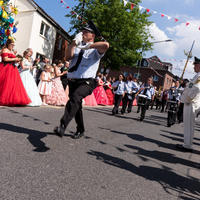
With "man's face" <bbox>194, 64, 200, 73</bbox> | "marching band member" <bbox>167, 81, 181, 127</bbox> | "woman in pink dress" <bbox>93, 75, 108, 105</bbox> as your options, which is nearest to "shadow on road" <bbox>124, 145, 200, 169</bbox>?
"man's face" <bbox>194, 64, 200, 73</bbox>

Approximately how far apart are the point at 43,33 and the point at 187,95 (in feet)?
76.6

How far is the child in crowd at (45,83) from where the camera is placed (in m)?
10.5

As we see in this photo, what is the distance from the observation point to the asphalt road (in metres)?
2.58

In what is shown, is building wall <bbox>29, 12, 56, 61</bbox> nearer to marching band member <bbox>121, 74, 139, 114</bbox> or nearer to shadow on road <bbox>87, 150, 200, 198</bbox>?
marching band member <bbox>121, 74, 139, 114</bbox>

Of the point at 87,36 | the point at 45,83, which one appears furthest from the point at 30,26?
the point at 87,36

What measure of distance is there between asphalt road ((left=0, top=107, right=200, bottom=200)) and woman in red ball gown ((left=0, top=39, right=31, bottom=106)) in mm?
2617

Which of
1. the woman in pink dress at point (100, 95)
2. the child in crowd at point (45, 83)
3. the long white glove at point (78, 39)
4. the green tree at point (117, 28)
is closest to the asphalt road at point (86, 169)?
the long white glove at point (78, 39)

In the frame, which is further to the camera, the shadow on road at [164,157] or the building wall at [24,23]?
the building wall at [24,23]

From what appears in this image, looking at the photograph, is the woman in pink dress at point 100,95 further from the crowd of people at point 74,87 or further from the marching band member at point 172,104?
the marching band member at point 172,104

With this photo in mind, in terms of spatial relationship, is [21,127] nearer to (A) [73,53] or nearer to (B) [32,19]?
(A) [73,53]

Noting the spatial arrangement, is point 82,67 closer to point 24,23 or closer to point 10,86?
point 10,86

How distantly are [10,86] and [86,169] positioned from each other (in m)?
5.36

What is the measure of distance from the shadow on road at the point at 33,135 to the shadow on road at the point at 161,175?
0.78 metres

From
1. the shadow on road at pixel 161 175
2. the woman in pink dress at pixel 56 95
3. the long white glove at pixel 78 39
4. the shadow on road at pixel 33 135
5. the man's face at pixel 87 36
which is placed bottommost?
the shadow on road at pixel 161 175
